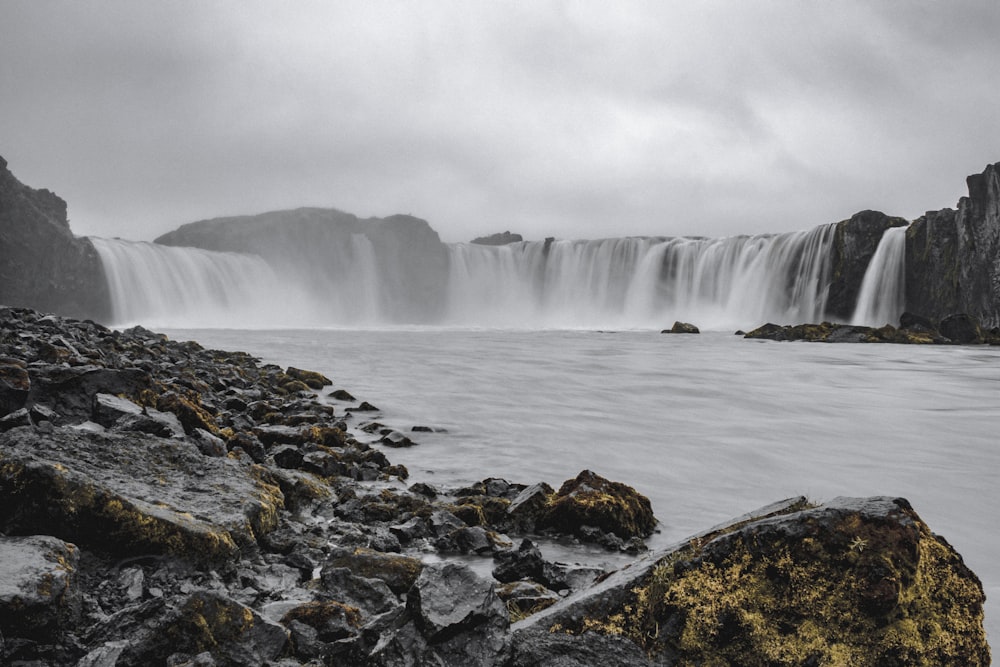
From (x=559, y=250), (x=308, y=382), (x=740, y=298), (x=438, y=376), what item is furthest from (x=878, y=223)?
(x=308, y=382)

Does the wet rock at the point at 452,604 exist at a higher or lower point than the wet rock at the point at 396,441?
higher

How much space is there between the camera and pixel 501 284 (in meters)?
79.1

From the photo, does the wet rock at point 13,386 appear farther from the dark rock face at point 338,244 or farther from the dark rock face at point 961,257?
the dark rock face at point 338,244

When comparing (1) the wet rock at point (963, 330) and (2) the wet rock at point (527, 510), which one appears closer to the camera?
(2) the wet rock at point (527, 510)

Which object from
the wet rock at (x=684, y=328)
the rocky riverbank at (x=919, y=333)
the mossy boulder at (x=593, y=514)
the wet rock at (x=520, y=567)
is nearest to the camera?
the wet rock at (x=520, y=567)

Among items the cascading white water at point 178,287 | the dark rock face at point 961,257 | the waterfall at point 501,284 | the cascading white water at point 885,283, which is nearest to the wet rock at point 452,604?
the dark rock face at point 961,257

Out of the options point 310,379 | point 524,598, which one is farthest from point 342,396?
point 524,598

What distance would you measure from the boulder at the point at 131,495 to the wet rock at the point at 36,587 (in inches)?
9.4

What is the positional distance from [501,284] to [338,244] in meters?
30.6

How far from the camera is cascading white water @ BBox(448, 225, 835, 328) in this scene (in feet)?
167

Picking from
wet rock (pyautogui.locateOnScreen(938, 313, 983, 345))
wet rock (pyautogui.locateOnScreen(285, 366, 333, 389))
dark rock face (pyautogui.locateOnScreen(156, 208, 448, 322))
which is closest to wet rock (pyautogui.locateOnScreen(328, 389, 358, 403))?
wet rock (pyautogui.locateOnScreen(285, 366, 333, 389))

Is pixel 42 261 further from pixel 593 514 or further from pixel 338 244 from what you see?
pixel 593 514

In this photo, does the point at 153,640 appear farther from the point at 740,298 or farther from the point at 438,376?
the point at 740,298

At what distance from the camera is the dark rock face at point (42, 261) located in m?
51.8
